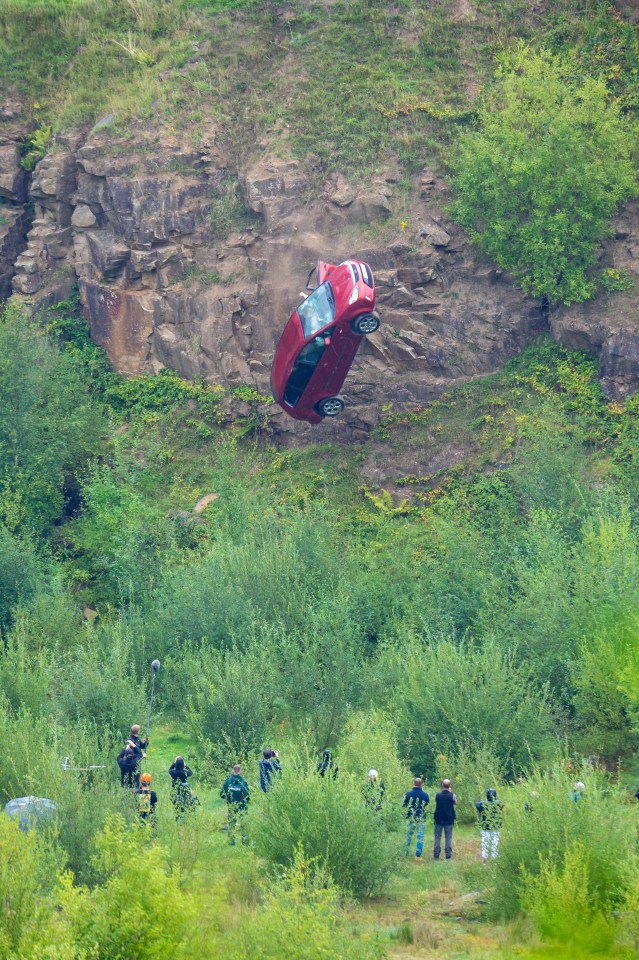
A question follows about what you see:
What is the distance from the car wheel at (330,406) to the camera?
120 feet

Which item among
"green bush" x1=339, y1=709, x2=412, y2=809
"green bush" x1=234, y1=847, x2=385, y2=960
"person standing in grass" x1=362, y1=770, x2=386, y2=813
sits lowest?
"green bush" x1=339, y1=709, x2=412, y2=809

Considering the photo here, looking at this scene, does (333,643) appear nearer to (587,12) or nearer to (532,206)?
(532,206)

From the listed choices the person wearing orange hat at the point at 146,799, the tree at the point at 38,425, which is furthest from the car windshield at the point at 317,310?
the person wearing orange hat at the point at 146,799

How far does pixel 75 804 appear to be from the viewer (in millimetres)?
19859

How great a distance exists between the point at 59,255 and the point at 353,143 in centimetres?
1072

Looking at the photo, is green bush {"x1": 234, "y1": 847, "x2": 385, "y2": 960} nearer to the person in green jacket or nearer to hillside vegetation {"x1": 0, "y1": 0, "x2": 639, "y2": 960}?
hillside vegetation {"x1": 0, "y1": 0, "x2": 639, "y2": 960}

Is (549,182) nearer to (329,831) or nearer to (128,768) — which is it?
(128,768)

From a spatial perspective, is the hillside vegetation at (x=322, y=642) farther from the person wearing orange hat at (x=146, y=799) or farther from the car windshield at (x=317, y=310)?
the car windshield at (x=317, y=310)

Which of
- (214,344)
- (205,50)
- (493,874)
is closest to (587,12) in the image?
(205,50)

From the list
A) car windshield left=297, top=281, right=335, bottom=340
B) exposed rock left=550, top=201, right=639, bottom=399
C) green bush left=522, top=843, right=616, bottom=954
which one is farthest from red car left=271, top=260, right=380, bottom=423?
green bush left=522, top=843, right=616, bottom=954

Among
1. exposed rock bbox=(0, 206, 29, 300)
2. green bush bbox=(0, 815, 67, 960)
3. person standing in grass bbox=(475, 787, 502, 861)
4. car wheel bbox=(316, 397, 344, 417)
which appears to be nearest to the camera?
green bush bbox=(0, 815, 67, 960)

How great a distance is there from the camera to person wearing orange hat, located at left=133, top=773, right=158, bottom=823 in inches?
766

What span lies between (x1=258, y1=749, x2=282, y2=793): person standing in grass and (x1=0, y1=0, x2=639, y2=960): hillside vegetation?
0.40 m

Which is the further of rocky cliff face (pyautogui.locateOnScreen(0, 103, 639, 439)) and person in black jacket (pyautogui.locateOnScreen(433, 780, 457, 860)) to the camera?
rocky cliff face (pyautogui.locateOnScreen(0, 103, 639, 439))
